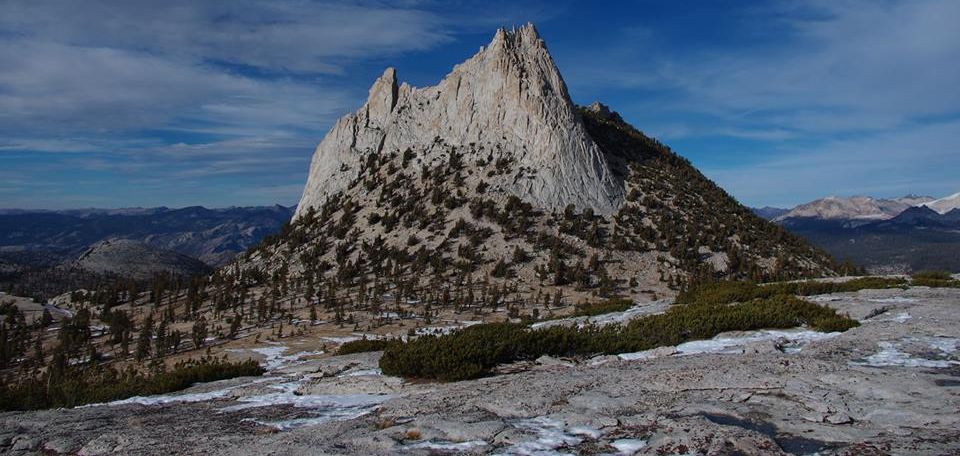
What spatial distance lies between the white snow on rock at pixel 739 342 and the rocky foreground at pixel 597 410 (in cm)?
13

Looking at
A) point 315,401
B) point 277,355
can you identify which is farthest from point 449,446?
point 277,355

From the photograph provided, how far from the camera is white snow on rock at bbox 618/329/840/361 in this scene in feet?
39.2

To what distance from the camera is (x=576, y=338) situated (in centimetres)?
1316

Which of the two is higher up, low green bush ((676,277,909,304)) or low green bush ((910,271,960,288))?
low green bush ((910,271,960,288))

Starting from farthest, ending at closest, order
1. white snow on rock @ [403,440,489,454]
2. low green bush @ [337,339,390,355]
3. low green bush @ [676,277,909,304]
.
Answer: low green bush @ [676,277,909,304]
low green bush @ [337,339,390,355]
white snow on rock @ [403,440,489,454]

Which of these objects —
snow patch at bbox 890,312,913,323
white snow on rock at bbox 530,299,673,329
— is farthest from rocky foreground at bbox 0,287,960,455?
white snow on rock at bbox 530,299,673,329

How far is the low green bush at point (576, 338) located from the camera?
11391 mm

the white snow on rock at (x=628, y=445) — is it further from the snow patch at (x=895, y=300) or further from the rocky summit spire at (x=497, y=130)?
the rocky summit spire at (x=497, y=130)

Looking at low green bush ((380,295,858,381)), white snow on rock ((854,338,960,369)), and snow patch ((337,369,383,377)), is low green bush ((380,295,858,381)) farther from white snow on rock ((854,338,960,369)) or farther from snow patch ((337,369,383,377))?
white snow on rock ((854,338,960,369))

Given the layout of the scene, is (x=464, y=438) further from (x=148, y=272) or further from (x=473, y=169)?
(x=148, y=272)

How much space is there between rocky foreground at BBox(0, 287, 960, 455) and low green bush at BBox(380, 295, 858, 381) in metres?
0.48

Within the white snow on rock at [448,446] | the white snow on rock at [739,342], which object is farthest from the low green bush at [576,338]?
the white snow on rock at [448,446]

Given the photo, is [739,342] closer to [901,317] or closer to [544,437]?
[901,317]

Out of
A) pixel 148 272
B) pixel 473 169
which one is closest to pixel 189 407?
pixel 473 169
